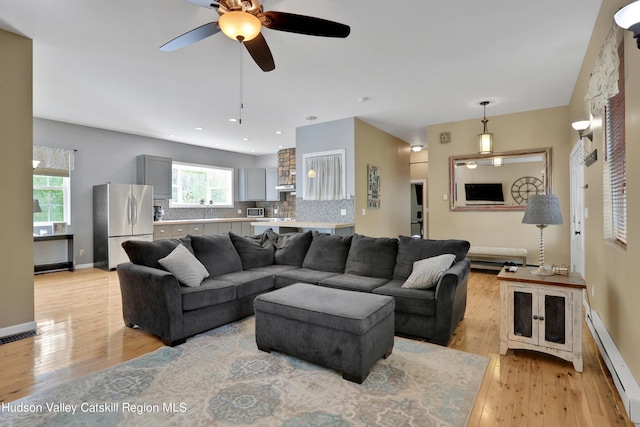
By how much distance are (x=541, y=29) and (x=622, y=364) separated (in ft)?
9.14

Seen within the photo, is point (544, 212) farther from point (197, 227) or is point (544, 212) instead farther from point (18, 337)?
point (197, 227)

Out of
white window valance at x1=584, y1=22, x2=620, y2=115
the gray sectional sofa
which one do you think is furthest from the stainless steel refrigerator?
white window valance at x1=584, y1=22, x2=620, y2=115

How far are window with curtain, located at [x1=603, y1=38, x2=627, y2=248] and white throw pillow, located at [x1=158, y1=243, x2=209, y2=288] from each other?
11.1 ft

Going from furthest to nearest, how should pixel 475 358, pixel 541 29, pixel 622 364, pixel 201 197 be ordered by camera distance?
pixel 201 197, pixel 541 29, pixel 475 358, pixel 622 364

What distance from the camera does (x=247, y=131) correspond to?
268 inches

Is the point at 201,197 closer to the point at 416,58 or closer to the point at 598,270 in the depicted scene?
the point at 416,58

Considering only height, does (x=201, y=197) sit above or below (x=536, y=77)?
below

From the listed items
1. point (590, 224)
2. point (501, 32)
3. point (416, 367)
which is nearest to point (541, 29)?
point (501, 32)

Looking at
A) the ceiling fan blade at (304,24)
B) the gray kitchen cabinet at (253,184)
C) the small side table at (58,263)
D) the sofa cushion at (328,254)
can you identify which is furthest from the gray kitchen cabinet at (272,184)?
the ceiling fan blade at (304,24)

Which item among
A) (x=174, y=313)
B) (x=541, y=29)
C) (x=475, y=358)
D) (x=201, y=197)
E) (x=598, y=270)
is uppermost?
(x=541, y=29)

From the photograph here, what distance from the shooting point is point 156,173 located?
7223 mm

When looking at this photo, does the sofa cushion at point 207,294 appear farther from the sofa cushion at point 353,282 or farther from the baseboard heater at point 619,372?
the baseboard heater at point 619,372

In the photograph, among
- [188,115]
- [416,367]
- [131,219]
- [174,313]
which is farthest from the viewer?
[131,219]

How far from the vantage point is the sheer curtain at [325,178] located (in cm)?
589
